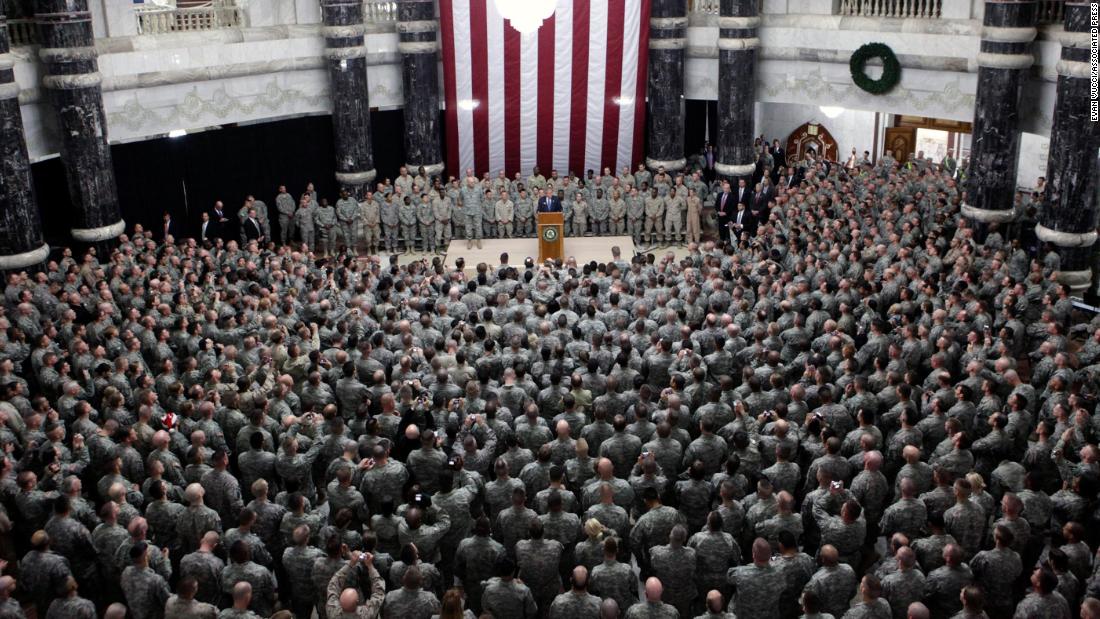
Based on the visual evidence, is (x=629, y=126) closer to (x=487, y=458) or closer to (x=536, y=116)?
(x=536, y=116)

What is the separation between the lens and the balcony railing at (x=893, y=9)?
2000cm

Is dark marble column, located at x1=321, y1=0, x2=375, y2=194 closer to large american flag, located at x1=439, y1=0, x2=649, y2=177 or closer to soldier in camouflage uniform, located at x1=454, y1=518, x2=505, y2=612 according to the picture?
large american flag, located at x1=439, y1=0, x2=649, y2=177

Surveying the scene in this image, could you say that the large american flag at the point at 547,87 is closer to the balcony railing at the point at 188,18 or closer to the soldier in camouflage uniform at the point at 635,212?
the soldier in camouflage uniform at the point at 635,212

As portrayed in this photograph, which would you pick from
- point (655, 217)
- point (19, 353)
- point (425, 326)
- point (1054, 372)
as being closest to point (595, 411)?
point (425, 326)

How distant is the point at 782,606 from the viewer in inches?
365

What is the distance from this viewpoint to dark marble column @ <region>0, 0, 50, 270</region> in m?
16.8

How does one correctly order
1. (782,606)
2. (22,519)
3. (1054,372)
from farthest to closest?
(1054,372), (22,519), (782,606)

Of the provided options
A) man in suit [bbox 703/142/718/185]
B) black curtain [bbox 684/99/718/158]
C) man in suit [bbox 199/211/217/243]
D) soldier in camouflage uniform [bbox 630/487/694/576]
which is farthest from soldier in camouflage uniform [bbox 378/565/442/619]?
black curtain [bbox 684/99/718/158]

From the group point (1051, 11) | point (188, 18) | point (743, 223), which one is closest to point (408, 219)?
point (188, 18)

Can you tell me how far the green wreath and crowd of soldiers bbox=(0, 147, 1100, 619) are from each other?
519 cm

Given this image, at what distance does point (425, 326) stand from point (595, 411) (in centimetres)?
378

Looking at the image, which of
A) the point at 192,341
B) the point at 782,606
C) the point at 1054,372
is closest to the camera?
the point at 782,606

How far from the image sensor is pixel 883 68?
20734 mm

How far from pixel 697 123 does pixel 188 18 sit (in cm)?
1255
